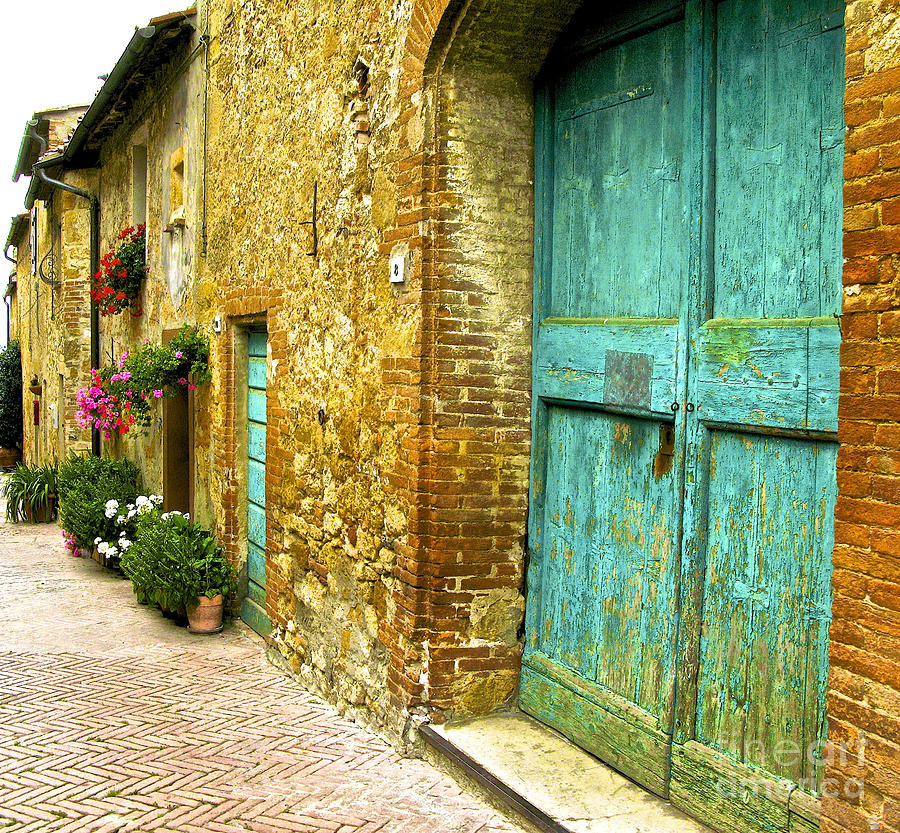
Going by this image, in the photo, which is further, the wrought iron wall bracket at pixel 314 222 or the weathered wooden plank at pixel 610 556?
the wrought iron wall bracket at pixel 314 222

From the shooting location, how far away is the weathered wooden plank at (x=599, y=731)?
3541 millimetres

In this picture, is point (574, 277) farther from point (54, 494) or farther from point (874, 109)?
point (54, 494)

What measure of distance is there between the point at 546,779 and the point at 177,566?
405 centimetres

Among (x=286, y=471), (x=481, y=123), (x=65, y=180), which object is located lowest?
(x=286, y=471)

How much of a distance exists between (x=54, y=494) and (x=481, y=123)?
35.2 ft

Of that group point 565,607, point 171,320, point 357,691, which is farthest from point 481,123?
point 171,320

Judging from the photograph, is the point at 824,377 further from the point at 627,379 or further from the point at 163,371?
the point at 163,371

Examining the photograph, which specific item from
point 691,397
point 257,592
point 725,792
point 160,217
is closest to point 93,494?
point 160,217

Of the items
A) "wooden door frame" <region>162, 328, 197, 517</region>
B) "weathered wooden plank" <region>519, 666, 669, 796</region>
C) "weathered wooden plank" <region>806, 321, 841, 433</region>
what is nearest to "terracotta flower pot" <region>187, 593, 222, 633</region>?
"wooden door frame" <region>162, 328, 197, 517</region>

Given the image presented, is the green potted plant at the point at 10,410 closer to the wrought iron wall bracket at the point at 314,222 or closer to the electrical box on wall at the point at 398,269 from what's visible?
the wrought iron wall bracket at the point at 314,222

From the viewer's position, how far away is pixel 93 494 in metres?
9.80

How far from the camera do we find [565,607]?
164 inches

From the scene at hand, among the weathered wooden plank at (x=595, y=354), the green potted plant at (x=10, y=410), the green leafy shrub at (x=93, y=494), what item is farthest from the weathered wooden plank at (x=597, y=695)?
the green potted plant at (x=10, y=410)

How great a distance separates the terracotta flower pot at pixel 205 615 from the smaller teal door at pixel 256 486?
25 centimetres
